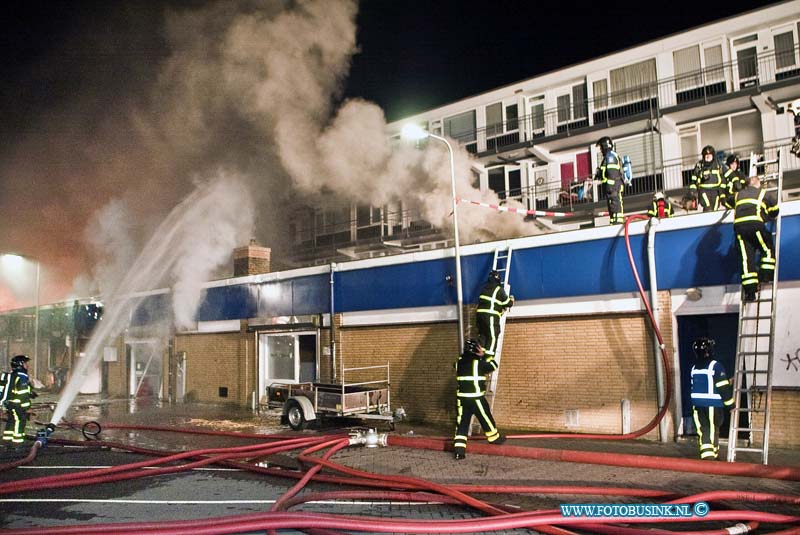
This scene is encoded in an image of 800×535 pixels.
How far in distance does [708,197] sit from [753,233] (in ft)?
9.41

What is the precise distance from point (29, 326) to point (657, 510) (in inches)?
1175

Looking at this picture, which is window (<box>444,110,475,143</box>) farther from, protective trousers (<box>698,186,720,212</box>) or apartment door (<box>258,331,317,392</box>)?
protective trousers (<box>698,186,720,212</box>)

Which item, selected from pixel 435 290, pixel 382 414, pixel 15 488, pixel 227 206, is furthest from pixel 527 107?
pixel 15 488

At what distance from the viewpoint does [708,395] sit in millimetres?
7723

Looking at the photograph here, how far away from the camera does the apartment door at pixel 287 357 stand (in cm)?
1559

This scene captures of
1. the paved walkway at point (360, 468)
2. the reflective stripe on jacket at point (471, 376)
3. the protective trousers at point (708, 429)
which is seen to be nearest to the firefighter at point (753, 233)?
the protective trousers at point (708, 429)

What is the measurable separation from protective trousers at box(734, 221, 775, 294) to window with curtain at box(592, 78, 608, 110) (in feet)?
51.4

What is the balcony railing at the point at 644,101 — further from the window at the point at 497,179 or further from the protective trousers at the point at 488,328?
the protective trousers at the point at 488,328

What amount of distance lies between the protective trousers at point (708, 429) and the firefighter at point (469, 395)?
2.93 metres

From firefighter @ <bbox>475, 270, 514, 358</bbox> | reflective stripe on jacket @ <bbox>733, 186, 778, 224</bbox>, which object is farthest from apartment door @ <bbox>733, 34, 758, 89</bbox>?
firefighter @ <bbox>475, 270, 514, 358</bbox>

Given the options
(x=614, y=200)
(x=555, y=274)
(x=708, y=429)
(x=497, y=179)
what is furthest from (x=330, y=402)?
(x=497, y=179)

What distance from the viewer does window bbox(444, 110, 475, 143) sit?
26.0m

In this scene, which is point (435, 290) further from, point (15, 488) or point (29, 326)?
point (29, 326)

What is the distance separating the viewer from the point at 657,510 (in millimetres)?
5406
